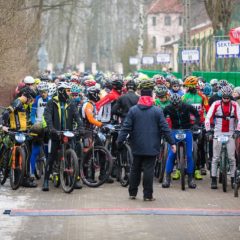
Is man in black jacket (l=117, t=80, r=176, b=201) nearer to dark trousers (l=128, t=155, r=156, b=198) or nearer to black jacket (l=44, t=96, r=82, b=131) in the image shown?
dark trousers (l=128, t=155, r=156, b=198)

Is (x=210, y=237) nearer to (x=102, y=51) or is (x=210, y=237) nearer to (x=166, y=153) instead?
(x=166, y=153)

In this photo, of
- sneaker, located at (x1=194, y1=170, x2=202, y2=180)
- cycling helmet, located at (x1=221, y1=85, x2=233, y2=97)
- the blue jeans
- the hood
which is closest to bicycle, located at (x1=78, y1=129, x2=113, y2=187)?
the blue jeans

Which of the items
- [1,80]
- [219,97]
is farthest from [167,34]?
[219,97]

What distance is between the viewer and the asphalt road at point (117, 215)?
11.1 m

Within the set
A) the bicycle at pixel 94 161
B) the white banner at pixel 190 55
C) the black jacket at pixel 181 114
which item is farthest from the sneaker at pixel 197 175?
the white banner at pixel 190 55

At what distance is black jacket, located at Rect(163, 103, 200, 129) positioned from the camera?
49.8ft

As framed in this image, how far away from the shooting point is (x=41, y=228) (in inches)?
450

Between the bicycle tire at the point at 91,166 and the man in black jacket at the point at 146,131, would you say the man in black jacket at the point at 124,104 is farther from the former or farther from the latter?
the man in black jacket at the point at 146,131

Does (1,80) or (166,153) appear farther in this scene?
(1,80)

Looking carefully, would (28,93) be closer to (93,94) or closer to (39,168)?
(93,94)

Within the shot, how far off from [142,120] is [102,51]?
353ft

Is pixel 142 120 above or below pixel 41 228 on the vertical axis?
above

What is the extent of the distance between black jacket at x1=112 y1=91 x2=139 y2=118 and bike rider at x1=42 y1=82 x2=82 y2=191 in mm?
1179

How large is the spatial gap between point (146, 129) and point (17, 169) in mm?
2671
